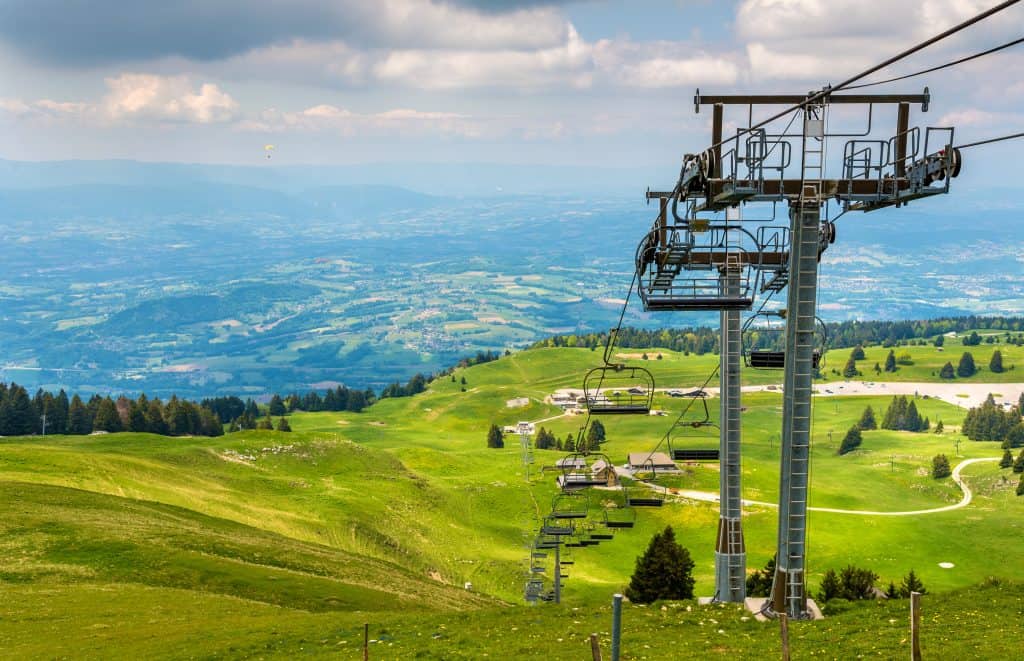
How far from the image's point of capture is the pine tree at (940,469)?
489ft

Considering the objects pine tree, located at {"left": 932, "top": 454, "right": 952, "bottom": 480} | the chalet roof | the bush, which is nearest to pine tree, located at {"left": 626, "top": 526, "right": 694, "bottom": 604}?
the bush

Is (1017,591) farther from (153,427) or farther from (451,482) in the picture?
(153,427)

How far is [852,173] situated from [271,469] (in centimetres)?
9366

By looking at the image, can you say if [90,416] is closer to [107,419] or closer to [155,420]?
[107,419]

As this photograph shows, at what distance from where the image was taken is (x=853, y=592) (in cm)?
5188

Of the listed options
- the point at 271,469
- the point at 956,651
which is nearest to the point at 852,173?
the point at 956,651

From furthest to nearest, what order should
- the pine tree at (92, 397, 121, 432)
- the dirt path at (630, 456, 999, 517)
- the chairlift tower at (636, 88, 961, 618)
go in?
1. the pine tree at (92, 397, 121, 432)
2. the dirt path at (630, 456, 999, 517)
3. the chairlift tower at (636, 88, 961, 618)

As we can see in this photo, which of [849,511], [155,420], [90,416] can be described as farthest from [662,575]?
[90,416]

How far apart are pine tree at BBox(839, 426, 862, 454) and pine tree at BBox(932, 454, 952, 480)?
4052 centimetres

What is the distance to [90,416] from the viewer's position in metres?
161

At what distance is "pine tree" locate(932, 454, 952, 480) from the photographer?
149m

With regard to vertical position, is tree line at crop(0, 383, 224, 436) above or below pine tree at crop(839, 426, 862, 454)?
above

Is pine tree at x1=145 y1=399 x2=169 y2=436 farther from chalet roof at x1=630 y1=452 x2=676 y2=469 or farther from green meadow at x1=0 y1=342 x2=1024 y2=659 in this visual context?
chalet roof at x1=630 y1=452 x2=676 y2=469

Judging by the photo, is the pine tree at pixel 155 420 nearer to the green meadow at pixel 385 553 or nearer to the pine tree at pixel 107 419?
the pine tree at pixel 107 419
